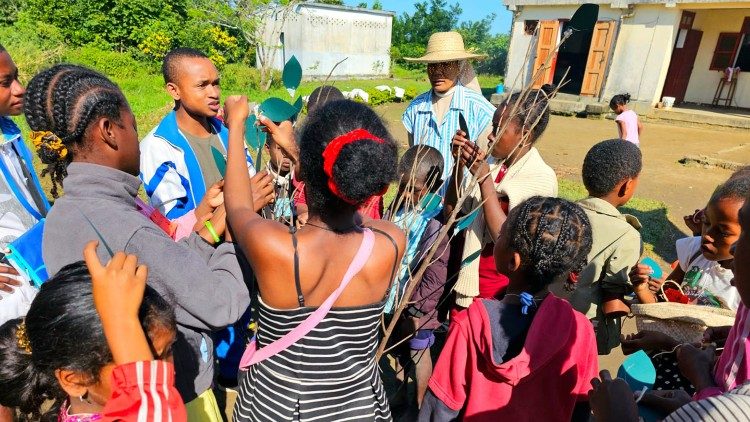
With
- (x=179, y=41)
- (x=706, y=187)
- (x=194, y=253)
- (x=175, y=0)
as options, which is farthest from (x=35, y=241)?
(x=175, y=0)

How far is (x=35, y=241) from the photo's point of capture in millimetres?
1437

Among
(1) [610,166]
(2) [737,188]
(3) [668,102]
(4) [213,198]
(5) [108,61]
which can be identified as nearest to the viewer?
(4) [213,198]

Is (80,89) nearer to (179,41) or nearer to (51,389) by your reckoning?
(51,389)

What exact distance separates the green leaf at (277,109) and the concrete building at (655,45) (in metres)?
11.8

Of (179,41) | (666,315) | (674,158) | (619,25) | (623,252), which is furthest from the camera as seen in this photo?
(179,41)

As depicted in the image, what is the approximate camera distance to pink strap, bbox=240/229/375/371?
1.25 m

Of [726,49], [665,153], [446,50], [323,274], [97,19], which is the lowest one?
[665,153]

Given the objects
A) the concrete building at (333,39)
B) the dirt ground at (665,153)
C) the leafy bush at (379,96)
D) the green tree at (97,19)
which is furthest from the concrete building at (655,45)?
the green tree at (97,19)

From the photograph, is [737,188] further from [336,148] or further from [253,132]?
[253,132]

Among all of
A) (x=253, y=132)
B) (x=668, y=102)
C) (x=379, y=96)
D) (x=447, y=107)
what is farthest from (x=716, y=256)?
(x=379, y=96)

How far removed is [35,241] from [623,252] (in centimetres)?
230

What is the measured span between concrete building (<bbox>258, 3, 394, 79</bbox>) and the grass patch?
14.9 metres

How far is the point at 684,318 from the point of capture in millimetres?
1697

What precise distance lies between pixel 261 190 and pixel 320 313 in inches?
20.3
